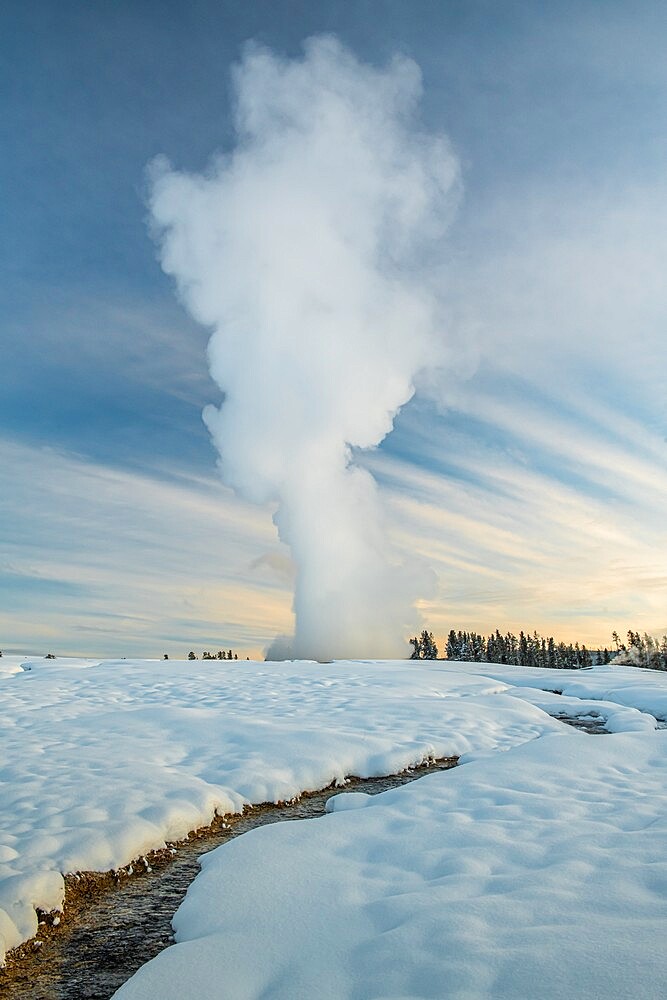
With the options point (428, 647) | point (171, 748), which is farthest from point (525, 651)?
point (171, 748)

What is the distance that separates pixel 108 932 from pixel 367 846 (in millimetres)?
2913

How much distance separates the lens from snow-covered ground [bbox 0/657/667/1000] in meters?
4.07

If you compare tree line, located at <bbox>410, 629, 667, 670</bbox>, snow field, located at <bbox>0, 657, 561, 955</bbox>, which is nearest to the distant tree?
tree line, located at <bbox>410, 629, 667, 670</bbox>

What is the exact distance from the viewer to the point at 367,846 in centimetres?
687

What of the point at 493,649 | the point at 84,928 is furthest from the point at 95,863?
the point at 493,649

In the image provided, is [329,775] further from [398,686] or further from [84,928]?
[398,686]

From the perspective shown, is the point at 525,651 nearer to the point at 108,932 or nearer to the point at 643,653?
the point at 643,653

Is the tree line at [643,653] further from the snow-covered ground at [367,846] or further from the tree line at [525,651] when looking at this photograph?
the snow-covered ground at [367,846]

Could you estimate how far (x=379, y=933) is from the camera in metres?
4.75

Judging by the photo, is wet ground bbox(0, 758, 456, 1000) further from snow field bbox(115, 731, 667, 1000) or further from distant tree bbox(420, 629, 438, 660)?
distant tree bbox(420, 629, 438, 660)

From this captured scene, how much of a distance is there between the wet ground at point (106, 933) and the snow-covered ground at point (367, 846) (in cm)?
26

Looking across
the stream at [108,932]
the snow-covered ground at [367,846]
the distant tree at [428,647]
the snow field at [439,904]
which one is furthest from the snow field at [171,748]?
the distant tree at [428,647]

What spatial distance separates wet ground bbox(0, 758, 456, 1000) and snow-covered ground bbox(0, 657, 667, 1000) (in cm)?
26

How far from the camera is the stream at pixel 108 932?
5.04 meters
